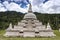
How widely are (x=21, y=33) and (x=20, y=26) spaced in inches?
117

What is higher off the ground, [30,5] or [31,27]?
[30,5]

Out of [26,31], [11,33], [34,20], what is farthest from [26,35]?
[34,20]

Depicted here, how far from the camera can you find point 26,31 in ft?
131

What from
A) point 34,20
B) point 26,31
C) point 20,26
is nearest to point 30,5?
point 34,20

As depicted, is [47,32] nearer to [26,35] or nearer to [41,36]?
[41,36]

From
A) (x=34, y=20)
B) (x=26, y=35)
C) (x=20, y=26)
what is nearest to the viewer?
(x=26, y=35)

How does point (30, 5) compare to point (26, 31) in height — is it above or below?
above

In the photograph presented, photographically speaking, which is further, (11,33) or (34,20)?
(34,20)

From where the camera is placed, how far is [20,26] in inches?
1705

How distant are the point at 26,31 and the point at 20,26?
12.7ft

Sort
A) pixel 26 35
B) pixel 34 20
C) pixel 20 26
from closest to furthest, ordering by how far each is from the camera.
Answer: pixel 26 35 → pixel 20 26 → pixel 34 20

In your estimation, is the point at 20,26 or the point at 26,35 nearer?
the point at 26,35

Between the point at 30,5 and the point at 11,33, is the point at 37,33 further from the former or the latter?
the point at 30,5

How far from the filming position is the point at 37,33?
40594mm
